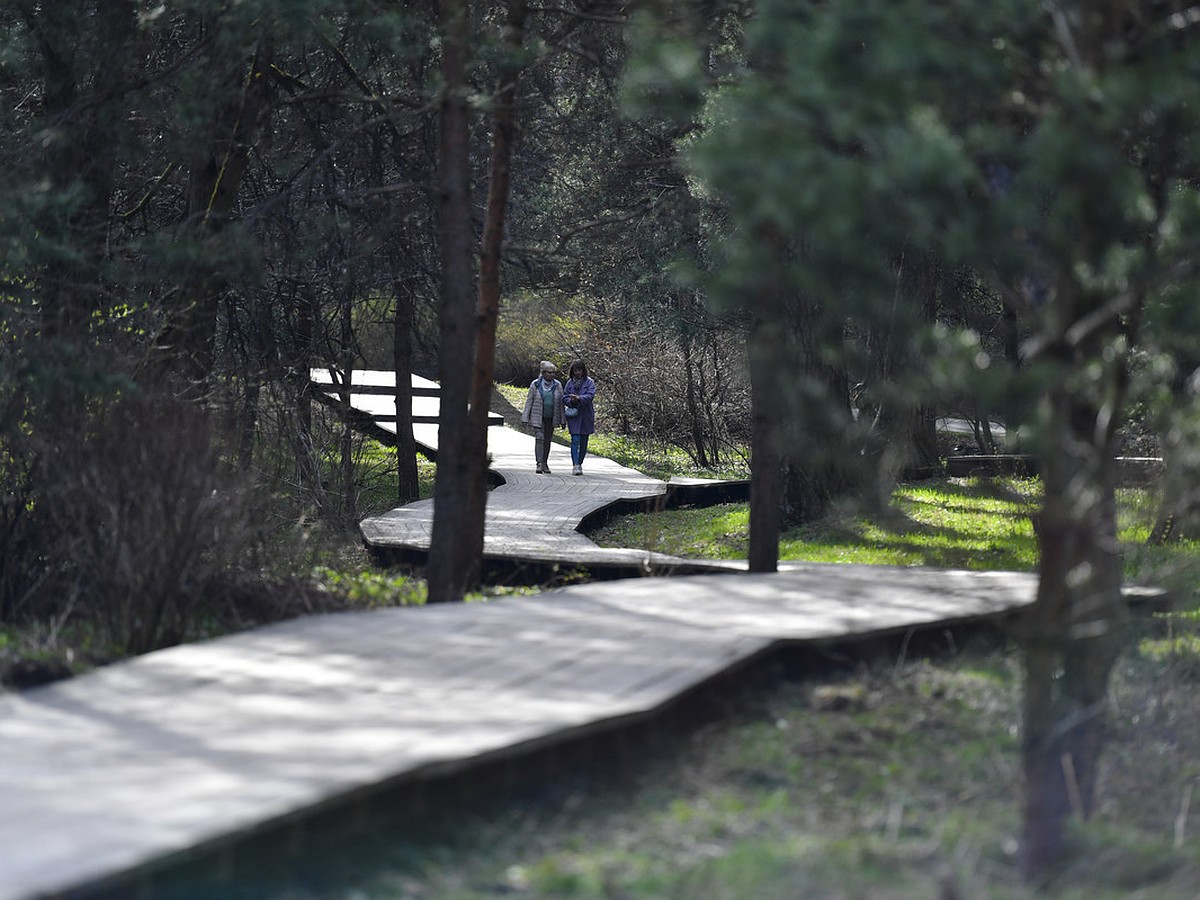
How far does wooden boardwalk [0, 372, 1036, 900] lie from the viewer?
4453mm

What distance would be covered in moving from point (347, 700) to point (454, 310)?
15.4 feet

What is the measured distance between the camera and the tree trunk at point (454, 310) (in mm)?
10281

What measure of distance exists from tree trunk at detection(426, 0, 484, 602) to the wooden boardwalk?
4.53 ft

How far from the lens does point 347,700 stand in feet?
19.7

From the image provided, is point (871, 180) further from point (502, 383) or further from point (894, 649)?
point (502, 383)

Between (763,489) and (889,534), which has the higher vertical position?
(763,489)

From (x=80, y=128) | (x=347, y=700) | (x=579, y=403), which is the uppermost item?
(x=80, y=128)

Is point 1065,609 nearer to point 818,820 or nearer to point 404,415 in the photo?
point 818,820

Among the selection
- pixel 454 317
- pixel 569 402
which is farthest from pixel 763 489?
pixel 569 402

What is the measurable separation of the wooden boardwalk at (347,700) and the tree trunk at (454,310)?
138 cm

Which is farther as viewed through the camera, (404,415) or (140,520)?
(404,415)

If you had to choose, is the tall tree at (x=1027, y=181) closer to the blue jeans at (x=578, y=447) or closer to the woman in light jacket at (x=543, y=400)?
the woman in light jacket at (x=543, y=400)

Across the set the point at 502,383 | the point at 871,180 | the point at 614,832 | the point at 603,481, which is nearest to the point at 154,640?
the point at 614,832

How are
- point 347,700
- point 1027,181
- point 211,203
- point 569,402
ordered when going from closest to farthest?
point 1027,181, point 347,700, point 211,203, point 569,402
